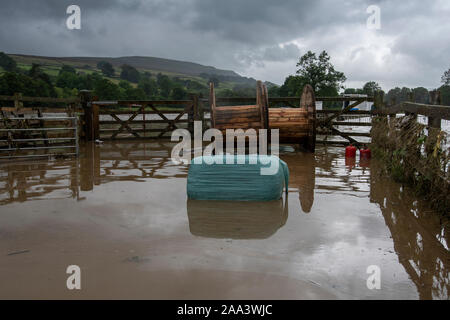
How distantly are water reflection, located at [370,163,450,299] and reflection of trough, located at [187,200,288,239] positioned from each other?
1.38 meters

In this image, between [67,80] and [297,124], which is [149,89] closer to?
[67,80]

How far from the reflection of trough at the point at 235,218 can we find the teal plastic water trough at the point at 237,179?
118 millimetres

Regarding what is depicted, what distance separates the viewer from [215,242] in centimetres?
395

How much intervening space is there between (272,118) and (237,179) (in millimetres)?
5722

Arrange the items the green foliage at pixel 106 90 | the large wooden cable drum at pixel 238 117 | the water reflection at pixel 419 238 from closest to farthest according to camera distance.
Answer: the water reflection at pixel 419 238, the large wooden cable drum at pixel 238 117, the green foliage at pixel 106 90

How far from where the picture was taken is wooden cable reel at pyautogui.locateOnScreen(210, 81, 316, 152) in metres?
9.91

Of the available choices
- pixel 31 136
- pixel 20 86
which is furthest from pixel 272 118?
pixel 20 86

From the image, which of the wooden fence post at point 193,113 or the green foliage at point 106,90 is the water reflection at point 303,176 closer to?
the wooden fence post at point 193,113

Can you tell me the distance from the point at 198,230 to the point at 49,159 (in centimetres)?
704

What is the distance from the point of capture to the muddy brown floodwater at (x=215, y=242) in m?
2.97

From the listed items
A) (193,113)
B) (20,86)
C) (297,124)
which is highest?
(20,86)

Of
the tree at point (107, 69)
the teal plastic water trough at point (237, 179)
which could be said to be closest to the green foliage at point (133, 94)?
the tree at point (107, 69)

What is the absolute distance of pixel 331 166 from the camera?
8.91 meters
